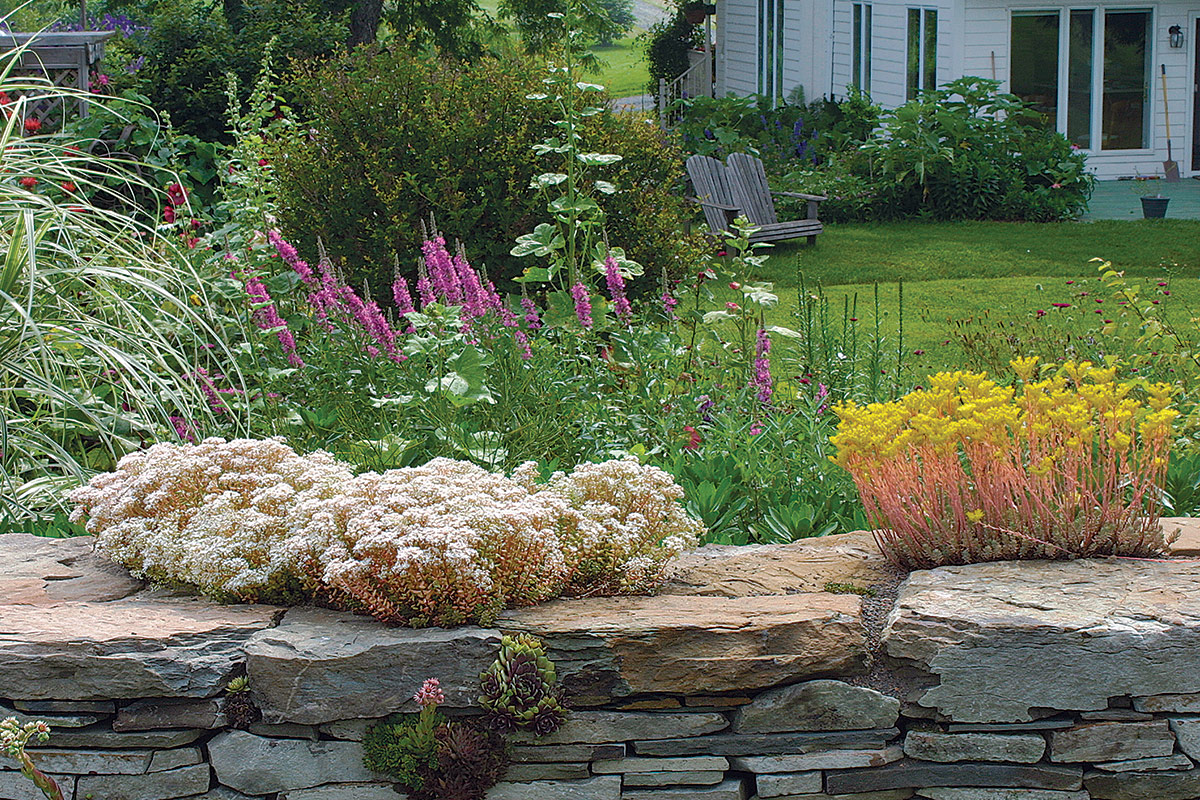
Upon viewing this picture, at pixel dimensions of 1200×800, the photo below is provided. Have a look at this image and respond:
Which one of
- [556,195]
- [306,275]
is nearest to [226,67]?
[556,195]

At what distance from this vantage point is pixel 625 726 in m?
2.90

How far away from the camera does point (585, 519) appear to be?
315 cm

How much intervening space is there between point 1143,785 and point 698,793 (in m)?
1.05

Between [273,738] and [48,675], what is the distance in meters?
0.53

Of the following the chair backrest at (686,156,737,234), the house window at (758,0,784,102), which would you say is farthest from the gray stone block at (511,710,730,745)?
the house window at (758,0,784,102)

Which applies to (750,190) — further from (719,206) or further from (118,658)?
(118,658)

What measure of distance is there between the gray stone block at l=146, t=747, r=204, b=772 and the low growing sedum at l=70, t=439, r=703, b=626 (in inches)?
15.7

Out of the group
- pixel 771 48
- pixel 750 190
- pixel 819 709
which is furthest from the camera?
pixel 771 48

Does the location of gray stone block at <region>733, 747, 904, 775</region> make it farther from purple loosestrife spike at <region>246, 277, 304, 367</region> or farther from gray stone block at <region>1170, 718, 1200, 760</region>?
purple loosestrife spike at <region>246, 277, 304, 367</region>

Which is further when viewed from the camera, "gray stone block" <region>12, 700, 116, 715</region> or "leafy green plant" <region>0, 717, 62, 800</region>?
"gray stone block" <region>12, 700, 116, 715</region>

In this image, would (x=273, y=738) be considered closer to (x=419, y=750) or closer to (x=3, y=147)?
(x=419, y=750)

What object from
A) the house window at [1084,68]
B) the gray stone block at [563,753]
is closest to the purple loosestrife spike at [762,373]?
the gray stone block at [563,753]

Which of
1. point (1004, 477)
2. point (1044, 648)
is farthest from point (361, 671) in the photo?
point (1004, 477)

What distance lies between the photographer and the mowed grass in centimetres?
851
